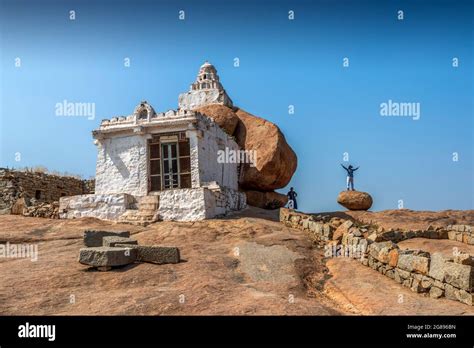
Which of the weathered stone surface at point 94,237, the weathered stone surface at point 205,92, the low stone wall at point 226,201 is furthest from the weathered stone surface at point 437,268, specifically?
the weathered stone surface at point 205,92

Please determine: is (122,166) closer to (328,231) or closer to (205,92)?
(328,231)

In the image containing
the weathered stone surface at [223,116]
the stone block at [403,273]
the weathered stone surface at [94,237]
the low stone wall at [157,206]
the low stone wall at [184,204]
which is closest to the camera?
the stone block at [403,273]

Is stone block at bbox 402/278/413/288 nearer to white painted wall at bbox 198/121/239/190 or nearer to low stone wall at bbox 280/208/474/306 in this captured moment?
low stone wall at bbox 280/208/474/306

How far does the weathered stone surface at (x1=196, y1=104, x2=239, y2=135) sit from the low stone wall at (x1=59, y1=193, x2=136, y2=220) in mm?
12304

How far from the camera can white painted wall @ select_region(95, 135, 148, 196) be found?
58.6 ft

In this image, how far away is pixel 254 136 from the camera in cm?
2761

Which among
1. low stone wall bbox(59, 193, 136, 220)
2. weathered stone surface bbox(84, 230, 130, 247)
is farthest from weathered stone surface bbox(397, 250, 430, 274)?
low stone wall bbox(59, 193, 136, 220)

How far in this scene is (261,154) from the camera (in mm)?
26828

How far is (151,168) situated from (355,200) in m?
14.5

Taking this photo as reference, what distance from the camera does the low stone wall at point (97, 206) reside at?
54.0ft

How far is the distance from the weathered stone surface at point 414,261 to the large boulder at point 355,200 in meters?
18.3

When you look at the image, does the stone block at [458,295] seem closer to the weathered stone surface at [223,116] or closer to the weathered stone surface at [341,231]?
the weathered stone surface at [341,231]
